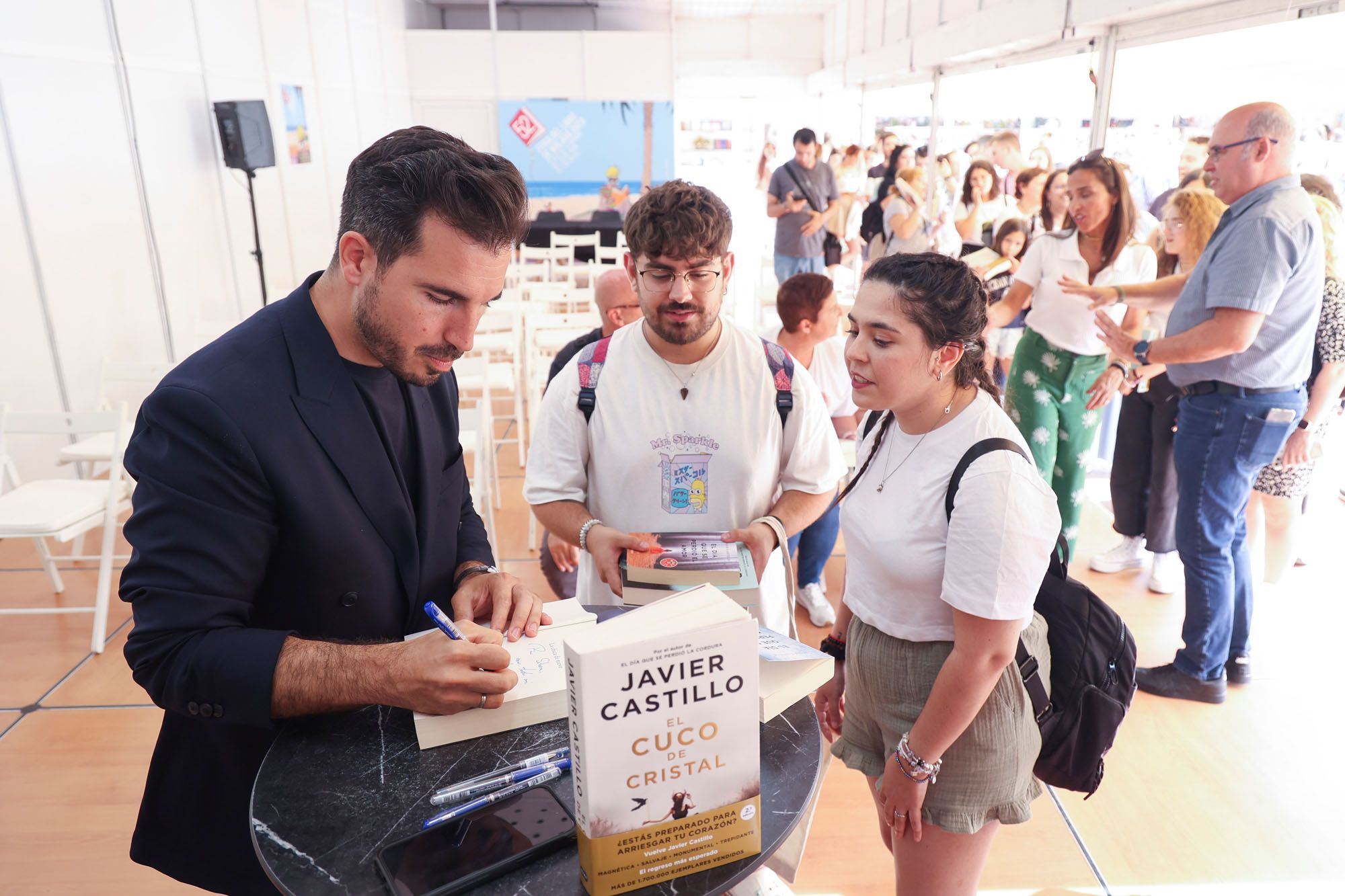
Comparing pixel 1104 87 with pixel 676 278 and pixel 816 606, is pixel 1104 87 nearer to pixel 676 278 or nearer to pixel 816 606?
pixel 816 606

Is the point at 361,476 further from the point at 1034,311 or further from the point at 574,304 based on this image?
the point at 574,304

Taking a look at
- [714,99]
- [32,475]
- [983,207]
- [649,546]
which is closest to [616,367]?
[649,546]

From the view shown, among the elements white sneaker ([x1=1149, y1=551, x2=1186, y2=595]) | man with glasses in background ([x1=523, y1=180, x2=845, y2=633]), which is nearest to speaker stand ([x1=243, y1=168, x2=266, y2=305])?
man with glasses in background ([x1=523, y1=180, x2=845, y2=633])

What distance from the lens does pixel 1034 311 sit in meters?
3.63

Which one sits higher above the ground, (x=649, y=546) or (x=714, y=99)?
(x=714, y=99)

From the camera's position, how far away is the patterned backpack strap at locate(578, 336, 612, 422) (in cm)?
189

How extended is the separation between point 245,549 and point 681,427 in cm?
96

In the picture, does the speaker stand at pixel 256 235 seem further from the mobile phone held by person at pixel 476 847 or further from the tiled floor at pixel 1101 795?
the mobile phone held by person at pixel 476 847

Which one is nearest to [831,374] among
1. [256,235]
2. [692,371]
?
[692,371]

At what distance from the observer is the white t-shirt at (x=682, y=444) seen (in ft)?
6.12

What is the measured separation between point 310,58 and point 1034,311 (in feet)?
30.0

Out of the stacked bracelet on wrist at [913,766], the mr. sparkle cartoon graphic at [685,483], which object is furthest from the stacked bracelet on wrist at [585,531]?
the stacked bracelet on wrist at [913,766]

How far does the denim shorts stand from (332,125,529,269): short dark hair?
3.23ft

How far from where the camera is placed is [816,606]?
12.4ft
